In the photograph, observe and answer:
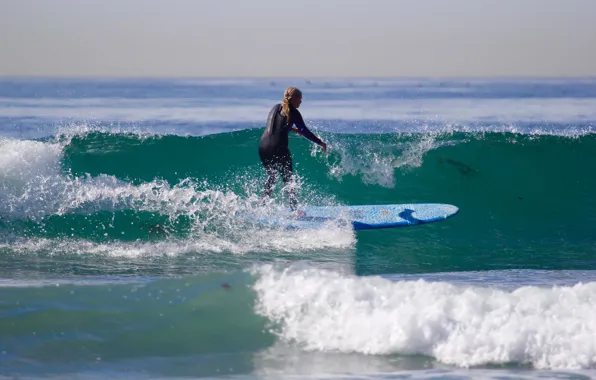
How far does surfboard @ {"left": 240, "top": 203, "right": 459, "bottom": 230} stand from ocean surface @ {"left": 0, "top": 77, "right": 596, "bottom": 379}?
0.13 meters

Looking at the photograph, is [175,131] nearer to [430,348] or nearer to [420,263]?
[420,263]

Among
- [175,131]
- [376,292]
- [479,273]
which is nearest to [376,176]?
[479,273]

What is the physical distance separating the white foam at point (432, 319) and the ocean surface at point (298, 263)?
0.04ft

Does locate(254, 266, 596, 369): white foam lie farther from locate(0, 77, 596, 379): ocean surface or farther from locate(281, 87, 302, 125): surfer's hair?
locate(281, 87, 302, 125): surfer's hair

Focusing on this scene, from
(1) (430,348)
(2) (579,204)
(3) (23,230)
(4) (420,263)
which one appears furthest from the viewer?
(2) (579,204)

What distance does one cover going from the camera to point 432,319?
540 cm

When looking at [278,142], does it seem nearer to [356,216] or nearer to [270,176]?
[270,176]

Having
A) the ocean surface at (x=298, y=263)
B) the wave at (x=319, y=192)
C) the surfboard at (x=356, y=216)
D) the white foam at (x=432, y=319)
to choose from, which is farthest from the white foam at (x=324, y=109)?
the white foam at (x=432, y=319)

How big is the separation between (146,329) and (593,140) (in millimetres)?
10240

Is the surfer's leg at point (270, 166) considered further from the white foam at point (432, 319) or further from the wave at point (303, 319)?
the white foam at point (432, 319)

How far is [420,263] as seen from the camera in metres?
8.66

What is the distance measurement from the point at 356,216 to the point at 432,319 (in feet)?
12.4

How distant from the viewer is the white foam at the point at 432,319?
5.20 meters

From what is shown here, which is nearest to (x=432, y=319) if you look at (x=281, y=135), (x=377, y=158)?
(x=281, y=135)
